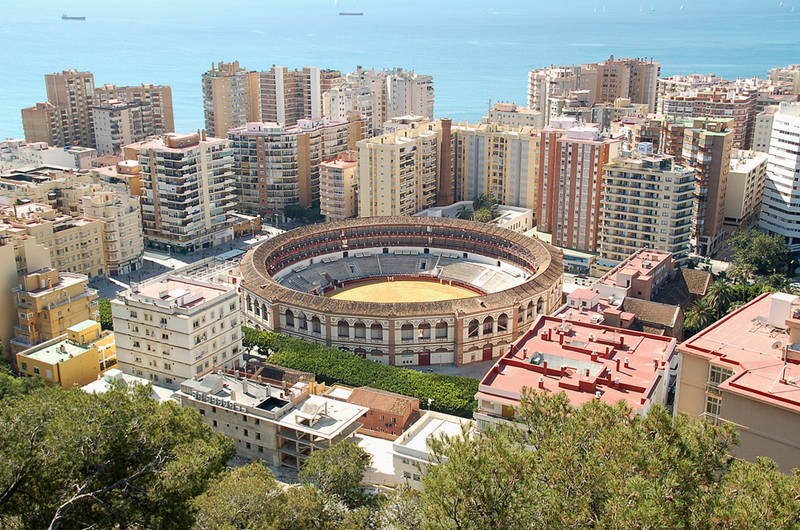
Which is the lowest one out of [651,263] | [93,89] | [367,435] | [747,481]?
[367,435]

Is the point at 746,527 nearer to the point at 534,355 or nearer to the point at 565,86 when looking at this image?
the point at 534,355

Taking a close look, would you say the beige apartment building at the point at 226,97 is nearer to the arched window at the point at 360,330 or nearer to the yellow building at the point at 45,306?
the yellow building at the point at 45,306

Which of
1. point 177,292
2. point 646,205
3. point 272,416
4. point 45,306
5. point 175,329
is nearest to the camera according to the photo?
point 272,416

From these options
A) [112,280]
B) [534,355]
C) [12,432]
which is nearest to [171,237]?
[112,280]

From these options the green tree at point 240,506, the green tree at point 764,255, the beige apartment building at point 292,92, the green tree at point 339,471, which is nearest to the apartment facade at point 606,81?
the beige apartment building at point 292,92

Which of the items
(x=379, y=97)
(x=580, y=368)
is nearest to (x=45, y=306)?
(x=580, y=368)

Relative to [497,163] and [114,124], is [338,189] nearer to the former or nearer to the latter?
[497,163]
